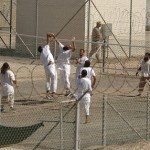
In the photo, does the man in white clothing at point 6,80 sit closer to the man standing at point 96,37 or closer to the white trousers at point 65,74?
the white trousers at point 65,74

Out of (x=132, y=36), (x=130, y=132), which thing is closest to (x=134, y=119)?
(x=130, y=132)

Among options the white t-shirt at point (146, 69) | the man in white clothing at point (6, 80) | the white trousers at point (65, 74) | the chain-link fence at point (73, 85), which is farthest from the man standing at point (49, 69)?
the white t-shirt at point (146, 69)

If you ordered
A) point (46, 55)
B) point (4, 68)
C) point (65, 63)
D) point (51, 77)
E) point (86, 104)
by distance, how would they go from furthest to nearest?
1. point (65, 63)
2. point (46, 55)
3. point (51, 77)
4. point (4, 68)
5. point (86, 104)

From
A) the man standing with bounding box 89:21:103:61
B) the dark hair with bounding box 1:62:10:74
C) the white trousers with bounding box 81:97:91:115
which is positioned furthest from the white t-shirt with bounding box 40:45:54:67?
the man standing with bounding box 89:21:103:61

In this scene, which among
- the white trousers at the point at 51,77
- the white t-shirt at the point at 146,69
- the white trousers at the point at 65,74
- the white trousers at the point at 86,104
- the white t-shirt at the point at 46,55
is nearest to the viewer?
the white trousers at the point at 86,104

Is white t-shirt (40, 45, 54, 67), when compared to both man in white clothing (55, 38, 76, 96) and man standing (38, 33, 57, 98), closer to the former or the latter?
man standing (38, 33, 57, 98)

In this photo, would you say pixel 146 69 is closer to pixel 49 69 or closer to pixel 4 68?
pixel 49 69

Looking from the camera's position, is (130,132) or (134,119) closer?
(130,132)

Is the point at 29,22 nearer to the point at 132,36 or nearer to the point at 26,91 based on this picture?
the point at 132,36

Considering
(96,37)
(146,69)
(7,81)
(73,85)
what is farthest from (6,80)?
(96,37)

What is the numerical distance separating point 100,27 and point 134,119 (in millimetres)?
13960

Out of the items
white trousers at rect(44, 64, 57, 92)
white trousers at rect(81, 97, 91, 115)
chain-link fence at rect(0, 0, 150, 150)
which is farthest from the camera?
white trousers at rect(44, 64, 57, 92)

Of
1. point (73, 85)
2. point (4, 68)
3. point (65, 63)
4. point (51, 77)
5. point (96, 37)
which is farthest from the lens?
point (96, 37)

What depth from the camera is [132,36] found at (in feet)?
112
